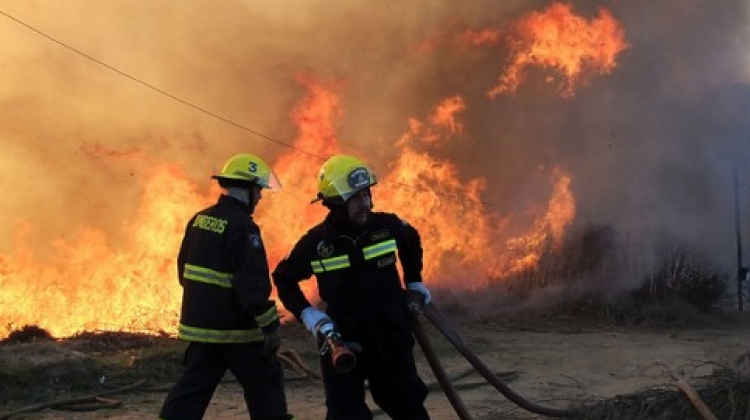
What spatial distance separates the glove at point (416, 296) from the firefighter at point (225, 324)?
31.2 inches

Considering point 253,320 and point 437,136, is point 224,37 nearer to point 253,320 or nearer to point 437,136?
point 437,136

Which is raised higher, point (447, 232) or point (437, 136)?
point (437, 136)

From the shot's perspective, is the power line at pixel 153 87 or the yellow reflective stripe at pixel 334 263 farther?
the power line at pixel 153 87

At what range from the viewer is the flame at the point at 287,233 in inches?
376

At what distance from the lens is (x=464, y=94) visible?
12.4m

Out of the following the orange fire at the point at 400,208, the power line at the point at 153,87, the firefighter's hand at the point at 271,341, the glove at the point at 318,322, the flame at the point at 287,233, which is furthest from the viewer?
the power line at the point at 153,87

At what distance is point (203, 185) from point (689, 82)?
8.13 meters

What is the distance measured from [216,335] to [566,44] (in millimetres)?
9573

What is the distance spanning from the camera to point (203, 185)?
10.9 m

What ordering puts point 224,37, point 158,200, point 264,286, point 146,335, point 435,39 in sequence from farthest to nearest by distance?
point 435,39 < point 224,37 < point 158,200 < point 146,335 < point 264,286

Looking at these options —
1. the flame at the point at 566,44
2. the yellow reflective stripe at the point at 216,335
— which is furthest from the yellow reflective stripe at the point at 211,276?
the flame at the point at 566,44

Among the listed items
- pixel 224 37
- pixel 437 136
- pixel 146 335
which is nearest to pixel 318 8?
pixel 224 37

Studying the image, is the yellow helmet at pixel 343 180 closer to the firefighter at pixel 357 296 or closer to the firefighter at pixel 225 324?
the firefighter at pixel 357 296

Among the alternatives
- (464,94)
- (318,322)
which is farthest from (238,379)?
(464,94)
